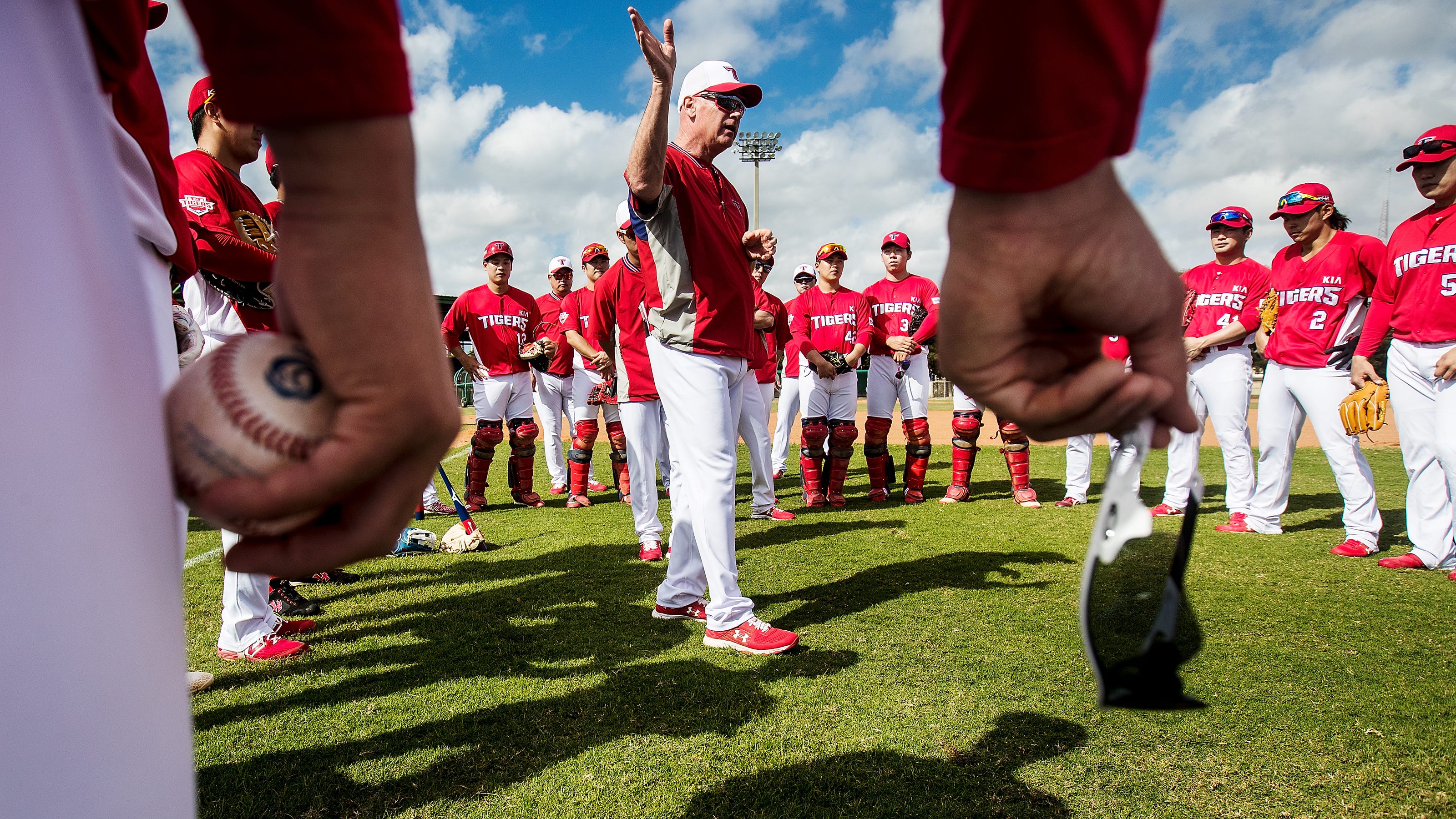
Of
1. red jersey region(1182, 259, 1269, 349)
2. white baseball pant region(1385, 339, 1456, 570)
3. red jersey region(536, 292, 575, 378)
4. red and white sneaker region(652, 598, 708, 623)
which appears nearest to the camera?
red and white sneaker region(652, 598, 708, 623)

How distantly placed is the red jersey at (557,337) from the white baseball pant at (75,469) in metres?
7.42

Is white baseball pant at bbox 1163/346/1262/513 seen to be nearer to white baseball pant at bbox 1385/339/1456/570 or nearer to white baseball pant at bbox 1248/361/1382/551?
white baseball pant at bbox 1248/361/1382/551

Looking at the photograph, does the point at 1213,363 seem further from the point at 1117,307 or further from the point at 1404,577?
the point at 1117,307

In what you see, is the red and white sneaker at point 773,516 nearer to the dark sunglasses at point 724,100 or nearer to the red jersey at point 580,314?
the red jersey at point 580,314

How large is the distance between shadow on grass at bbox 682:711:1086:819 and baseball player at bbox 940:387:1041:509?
515 centimetres

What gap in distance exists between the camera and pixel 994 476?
378 inches

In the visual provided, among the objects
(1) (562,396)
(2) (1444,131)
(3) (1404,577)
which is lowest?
(3) (1404,577)

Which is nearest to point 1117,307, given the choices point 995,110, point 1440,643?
point 995,110

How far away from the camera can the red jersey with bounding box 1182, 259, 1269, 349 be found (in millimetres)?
6270

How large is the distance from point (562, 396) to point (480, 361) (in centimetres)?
143

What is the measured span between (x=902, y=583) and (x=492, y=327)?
539cm

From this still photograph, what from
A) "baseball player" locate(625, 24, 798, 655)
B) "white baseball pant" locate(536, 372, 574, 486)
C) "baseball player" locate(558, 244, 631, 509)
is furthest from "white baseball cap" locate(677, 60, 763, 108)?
"white baseball pant" locate(536, 372, 574, 486)

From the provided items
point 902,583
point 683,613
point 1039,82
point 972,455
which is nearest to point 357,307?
point 1039,82

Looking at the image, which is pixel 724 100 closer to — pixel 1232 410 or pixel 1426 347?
pixel 1426 347
